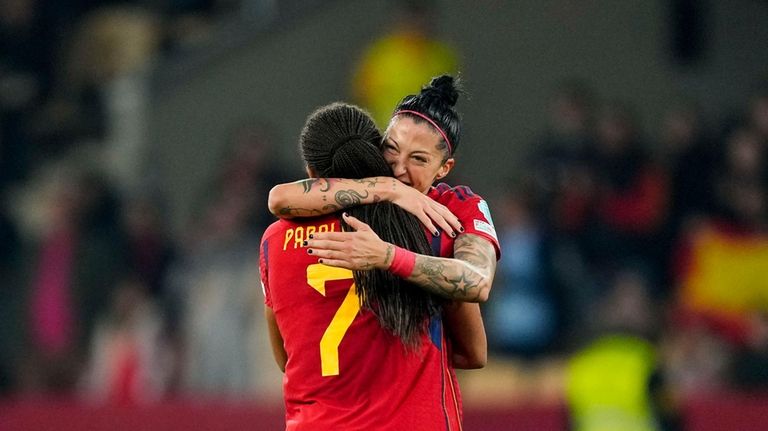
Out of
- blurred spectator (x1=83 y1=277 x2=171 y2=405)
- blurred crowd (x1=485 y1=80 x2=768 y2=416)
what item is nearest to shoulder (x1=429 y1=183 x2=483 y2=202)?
blurred crowd (x1=485 y1=80 x2=768 y2=416)

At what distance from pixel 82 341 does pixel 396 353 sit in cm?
793

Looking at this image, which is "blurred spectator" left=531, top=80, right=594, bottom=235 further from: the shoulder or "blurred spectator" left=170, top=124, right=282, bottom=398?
the shoulder

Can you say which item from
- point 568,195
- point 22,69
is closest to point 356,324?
point 568,195

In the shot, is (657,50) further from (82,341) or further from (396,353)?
(396,353)

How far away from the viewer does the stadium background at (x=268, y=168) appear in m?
9.40

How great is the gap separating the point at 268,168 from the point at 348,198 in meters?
6.72

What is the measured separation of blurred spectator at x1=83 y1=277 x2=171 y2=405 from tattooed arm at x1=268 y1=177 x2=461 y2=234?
21.6 ft

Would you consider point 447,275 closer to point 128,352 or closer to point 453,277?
point 453,277

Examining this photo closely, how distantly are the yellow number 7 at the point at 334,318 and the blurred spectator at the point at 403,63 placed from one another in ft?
20.3

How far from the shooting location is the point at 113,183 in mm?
12344

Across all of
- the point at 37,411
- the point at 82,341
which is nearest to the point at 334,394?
the point at 37,411

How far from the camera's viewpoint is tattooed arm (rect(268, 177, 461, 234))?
407 centimetres

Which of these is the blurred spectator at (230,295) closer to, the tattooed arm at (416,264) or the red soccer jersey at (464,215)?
the red soccer jersey at (464,215)

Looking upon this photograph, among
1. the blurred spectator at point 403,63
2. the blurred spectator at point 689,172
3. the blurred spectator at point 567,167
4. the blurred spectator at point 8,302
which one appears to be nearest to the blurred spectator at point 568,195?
the blurred spectator at point 567,167
